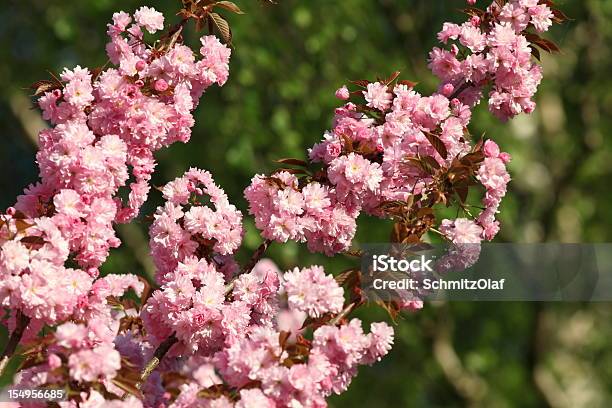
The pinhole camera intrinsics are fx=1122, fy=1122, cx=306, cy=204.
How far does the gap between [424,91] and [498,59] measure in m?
5.10

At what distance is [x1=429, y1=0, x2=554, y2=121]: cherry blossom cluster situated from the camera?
293 cm

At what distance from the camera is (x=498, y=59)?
2.94m

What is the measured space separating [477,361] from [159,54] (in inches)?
251

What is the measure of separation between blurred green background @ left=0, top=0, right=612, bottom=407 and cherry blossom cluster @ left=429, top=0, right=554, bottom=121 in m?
4.79

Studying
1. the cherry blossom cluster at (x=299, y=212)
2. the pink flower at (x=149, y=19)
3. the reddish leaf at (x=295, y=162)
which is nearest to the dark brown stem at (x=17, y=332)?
the cherry blossom cluster at (x=299, y=212)

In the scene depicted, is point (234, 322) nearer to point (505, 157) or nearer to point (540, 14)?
point (505, 157)

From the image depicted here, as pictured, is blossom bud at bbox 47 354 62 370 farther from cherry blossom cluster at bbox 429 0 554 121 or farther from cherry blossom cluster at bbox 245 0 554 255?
cherry blossom cluster at bbox 429 0 554 121

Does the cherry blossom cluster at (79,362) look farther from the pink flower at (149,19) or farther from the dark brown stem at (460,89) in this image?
the dark brown stem at (460,89)

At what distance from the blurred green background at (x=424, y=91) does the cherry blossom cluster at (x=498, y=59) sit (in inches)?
188

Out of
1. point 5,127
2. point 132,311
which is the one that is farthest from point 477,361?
point 132,311

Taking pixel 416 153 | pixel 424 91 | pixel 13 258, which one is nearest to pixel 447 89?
pixel 416 153

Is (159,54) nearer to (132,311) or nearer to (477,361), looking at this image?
(132,311)

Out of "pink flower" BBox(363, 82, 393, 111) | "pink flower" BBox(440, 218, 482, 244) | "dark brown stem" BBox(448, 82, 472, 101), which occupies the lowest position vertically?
"pink flower" BBox(440, 218, 482, 244)

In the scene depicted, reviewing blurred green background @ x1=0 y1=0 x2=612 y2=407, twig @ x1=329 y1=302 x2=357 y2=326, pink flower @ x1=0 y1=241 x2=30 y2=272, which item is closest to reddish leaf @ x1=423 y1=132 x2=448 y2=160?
twig @ x1=329 y1=302 x2=357 y2=326
